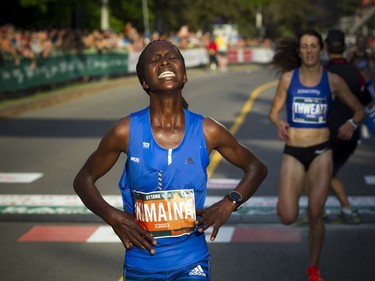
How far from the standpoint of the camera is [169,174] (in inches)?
172

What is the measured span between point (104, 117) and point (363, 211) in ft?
38.8

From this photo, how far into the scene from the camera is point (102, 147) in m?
4.52

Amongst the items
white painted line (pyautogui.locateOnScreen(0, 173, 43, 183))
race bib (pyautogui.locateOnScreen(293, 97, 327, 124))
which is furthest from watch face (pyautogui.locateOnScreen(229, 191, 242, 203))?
white painted line (pyautogui.locateOnScreen(0, 173, 43, 183))

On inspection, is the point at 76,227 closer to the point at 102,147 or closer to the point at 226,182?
the point at 226,182

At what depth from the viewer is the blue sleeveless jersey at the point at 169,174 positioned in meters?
4.34

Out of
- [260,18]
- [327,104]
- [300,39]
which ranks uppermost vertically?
[300,39]

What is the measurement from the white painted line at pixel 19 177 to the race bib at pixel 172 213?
7703 mm

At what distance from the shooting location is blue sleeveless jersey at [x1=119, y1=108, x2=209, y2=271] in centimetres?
434

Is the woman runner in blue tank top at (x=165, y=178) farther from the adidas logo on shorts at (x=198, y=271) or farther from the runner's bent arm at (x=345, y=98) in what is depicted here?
the runner's bent arm at (x=345, y=98)

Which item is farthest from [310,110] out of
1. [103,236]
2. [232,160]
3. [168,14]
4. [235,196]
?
[168,14]

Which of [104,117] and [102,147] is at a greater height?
[102,147]

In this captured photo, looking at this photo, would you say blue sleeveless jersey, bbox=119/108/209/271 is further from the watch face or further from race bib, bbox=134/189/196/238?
the watch face

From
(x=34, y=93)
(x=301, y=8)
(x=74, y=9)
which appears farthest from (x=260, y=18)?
(x=34, y=93)

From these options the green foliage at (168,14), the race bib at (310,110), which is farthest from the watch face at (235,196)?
the green foliage at (168,14)
